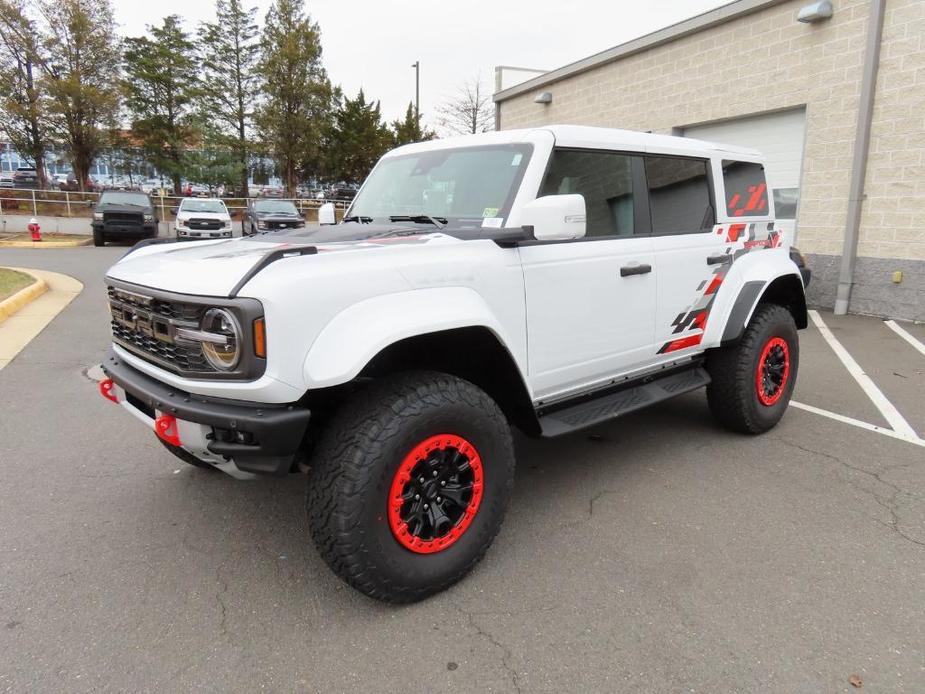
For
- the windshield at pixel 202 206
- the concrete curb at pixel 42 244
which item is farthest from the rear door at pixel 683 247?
the concrete curb at pixel 42 244

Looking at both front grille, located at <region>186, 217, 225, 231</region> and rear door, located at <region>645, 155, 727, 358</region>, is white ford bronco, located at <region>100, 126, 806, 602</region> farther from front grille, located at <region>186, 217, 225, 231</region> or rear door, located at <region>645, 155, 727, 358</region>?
front grille, located at <region>186, 217, 225, 231</region>

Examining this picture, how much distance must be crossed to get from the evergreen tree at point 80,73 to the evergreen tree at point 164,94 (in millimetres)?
4692

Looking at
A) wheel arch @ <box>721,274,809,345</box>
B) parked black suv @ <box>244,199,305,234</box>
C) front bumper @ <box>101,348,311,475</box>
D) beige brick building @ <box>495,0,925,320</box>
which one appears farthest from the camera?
parked black suv @ <box>244,199,305,234</box>

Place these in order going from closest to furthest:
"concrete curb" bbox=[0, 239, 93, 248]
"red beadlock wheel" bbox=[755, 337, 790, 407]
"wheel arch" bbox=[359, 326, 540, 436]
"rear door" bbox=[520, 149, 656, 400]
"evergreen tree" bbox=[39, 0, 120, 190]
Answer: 1. "wheel arch" bbox=[359, 326, 540, 436]
2. "rear door" bbox=[520, 149, 656, 400]
3. "red beadlock wheel" bbox=[755, 337, 790, 407]
4. "concrete curb" bbox=[0, 239, 93, 248]
5. "evergreen tree" bbox=[39, 0, 120, 190]

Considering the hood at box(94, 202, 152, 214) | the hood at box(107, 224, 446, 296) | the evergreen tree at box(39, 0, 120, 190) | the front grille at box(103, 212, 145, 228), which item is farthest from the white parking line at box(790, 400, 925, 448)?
the evergreen tree at box(39, 0, 120, 190)

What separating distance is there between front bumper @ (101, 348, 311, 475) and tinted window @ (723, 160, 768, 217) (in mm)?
3219

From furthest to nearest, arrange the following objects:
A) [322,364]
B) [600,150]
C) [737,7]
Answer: [737,7]
[600,150]
[322,364]

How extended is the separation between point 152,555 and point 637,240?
9.47ft

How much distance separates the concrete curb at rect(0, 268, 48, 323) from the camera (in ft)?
26.3

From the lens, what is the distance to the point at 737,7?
10.0 m

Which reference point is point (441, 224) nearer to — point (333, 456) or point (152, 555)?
point (333, 456)

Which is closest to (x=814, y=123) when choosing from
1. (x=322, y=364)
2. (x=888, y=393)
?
(x=888, y=393)

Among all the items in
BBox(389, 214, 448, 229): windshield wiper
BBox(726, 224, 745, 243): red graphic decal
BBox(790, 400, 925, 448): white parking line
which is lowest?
BBox(790, 400, 925, 448): white parking line

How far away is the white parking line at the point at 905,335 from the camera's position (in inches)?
280
